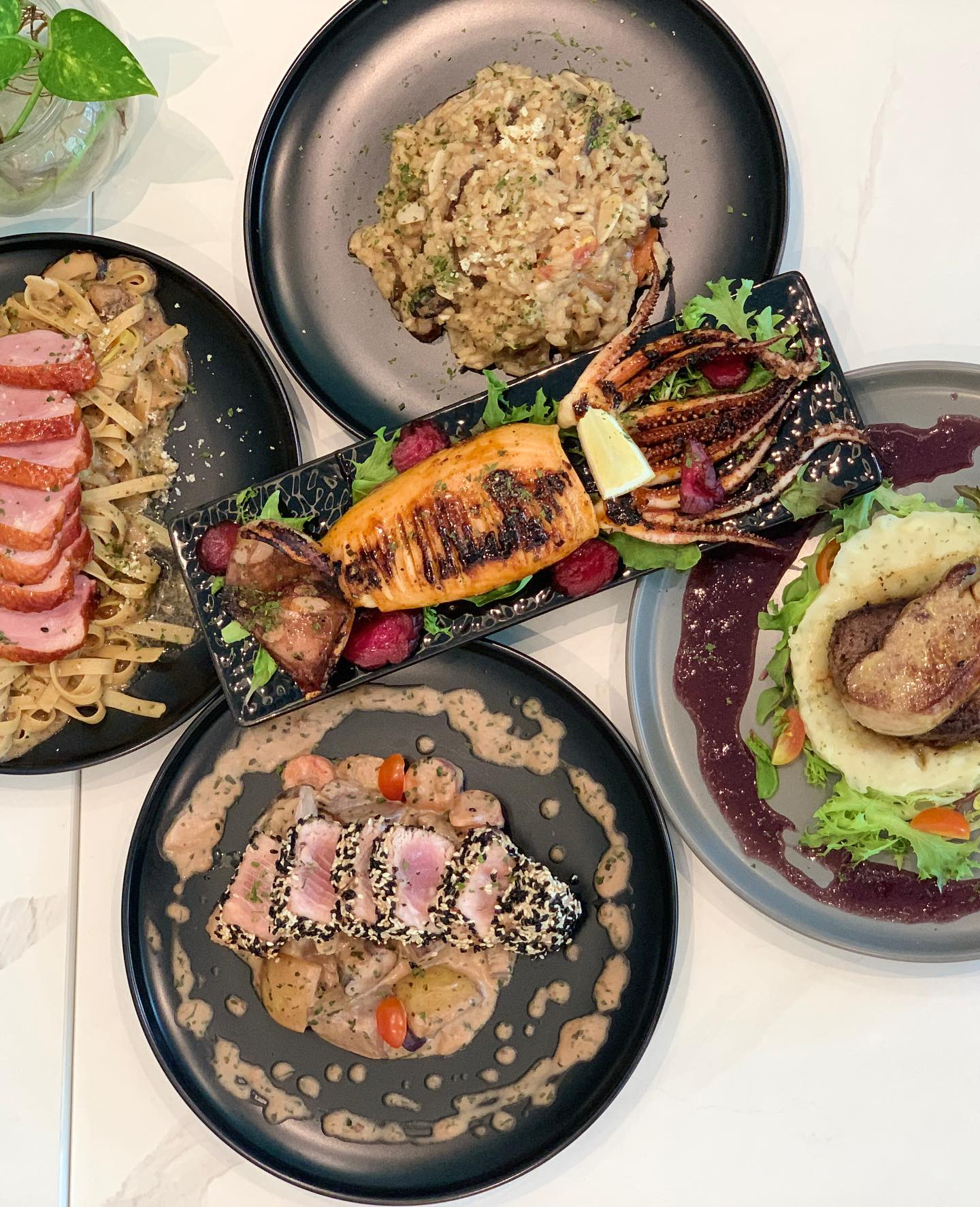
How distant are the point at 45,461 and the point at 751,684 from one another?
2.61m

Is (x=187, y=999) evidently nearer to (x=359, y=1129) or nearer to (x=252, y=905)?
(x=252, y=905)

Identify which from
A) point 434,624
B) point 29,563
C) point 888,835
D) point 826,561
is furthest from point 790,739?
point 29,563

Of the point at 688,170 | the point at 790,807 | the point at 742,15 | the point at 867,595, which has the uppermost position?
the point at 742,15

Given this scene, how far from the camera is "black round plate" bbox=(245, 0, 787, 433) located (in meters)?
3.10

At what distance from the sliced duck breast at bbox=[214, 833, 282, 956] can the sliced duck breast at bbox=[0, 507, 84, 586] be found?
1.21 meters

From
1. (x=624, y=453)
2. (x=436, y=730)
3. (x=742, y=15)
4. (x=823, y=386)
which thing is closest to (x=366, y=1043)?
(x=436, y=730)

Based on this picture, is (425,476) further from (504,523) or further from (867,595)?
(867,595)

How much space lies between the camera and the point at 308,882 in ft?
10.6

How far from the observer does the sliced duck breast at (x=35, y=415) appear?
122 inches

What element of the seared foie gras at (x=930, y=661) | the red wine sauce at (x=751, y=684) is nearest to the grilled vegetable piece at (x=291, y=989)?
the red wine sauce at (x=751, y=684)

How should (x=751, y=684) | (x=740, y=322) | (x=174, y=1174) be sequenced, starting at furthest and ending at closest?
(x=174, y=1174) < (x=751, y=684) < (x=740, y=322)

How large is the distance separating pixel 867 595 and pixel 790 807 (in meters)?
0.80

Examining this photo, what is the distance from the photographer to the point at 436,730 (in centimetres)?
335

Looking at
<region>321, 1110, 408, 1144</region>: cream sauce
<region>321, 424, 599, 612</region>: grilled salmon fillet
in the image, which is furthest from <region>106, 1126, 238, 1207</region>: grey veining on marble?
<region>321, 424, 599, 612</region>: grilled salmon fillet
